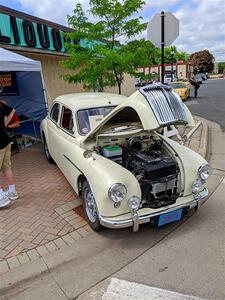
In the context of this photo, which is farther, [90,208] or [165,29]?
[165,29]

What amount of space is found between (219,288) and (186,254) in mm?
577

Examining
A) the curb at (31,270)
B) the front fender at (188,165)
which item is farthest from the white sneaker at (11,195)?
the front fender at (188,165)

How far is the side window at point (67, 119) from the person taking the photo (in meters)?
4.54

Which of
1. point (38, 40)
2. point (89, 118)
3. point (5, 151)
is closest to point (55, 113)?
point (89, 118)

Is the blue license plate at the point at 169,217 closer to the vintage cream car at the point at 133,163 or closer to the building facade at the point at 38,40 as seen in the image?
the vintage cream car at the point at 133,163

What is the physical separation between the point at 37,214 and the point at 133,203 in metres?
1.79

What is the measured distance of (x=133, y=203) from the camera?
3098 millimetres

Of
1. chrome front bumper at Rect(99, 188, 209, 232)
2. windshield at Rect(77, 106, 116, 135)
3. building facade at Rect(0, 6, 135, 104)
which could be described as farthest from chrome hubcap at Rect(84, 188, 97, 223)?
building facade at Rect(0, 6, 135, 104)

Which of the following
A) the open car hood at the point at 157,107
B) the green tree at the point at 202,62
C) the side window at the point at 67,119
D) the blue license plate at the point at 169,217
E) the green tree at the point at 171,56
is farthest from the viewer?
the green tree at the point at 202,62

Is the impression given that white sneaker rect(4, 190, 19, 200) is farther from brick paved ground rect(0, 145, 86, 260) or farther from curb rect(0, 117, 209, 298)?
curb rect(0, 117, 209, 298)

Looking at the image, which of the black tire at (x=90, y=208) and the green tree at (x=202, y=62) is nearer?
the black tire at (x=90, y=208)

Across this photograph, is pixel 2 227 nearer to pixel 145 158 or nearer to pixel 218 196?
pixel 145 158

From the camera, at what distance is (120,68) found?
7191mm

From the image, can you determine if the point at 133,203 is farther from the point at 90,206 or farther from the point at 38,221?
the point at 38,221
